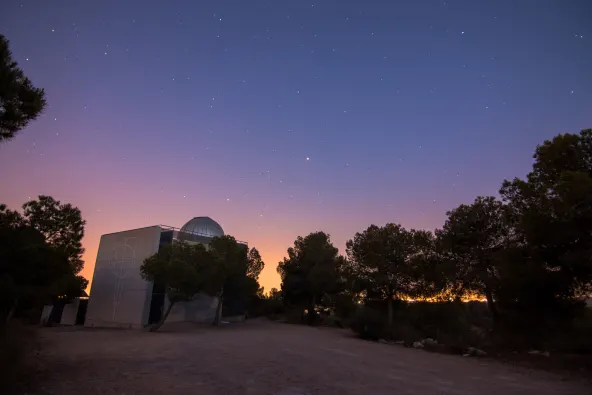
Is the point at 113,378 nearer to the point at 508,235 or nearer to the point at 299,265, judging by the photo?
the point at 508,235

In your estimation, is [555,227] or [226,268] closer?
[555,227]

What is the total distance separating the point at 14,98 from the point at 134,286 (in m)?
25.2

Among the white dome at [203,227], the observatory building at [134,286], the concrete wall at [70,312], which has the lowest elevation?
the concrete wall at [70,312]

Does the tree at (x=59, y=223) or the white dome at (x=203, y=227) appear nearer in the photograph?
the tree at (x=59, y=223)

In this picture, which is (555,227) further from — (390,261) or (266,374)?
(390,261)

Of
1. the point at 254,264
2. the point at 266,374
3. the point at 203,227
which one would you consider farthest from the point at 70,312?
the point at 266,374

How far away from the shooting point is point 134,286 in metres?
31.1

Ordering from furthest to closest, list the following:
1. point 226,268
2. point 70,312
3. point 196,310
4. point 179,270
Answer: point 70,312
point 196,310
point 226,268
point 179,270

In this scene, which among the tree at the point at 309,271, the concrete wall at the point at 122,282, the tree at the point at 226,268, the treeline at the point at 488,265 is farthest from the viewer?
the tree at the point at 309,271

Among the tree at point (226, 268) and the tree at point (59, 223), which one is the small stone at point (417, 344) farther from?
the tree at point (59, 223)

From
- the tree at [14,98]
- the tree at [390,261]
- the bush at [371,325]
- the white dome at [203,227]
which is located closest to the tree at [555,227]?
the bush at [371,325]

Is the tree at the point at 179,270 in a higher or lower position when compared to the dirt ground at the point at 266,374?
higher

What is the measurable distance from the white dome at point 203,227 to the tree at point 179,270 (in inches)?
271

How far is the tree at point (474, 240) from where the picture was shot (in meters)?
23.9
